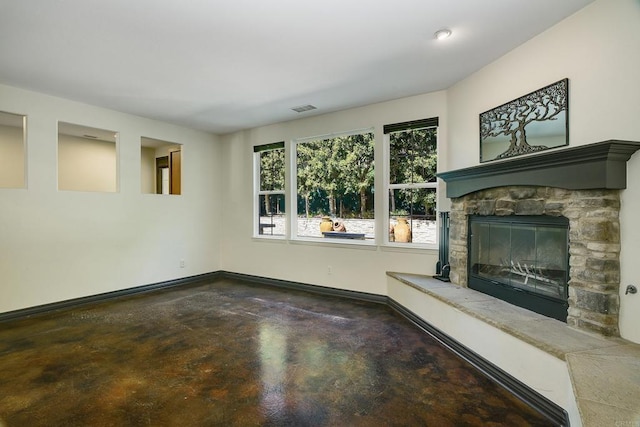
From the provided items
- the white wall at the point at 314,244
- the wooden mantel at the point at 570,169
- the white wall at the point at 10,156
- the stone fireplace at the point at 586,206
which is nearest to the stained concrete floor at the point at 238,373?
the white wall at the point at 314,244

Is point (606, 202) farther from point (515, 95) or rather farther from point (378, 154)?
point (378, 154)

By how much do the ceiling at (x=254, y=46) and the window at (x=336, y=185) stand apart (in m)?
0.77

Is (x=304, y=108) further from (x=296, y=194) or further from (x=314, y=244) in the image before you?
(x=314, y=244)

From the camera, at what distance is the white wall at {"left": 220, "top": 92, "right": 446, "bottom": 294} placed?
13.5 feet

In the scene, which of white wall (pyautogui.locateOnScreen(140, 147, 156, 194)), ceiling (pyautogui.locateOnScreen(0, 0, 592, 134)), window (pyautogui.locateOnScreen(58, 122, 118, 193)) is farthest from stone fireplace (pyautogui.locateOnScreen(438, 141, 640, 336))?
white wall (pyautogui.locateOnScreen(140, 147, 156, 194))

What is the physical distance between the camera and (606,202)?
2115 mm

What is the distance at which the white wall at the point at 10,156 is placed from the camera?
4.88m

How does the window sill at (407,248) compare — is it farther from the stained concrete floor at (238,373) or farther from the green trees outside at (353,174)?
the stained concrete floor at (238,373)

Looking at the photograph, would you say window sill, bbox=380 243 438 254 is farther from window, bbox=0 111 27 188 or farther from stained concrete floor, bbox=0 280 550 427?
window, bbox=0 111 27 188

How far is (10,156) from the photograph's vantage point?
194 inches

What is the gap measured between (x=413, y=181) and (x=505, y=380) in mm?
2472

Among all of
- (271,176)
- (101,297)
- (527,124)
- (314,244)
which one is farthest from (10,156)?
(527,124)

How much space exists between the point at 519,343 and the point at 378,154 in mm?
2812

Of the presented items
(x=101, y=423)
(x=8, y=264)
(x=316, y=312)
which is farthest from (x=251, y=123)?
(x=101, y=423)
